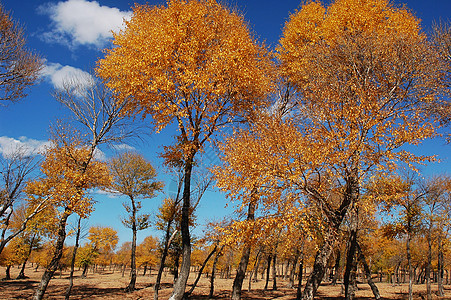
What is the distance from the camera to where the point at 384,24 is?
12.0 meters

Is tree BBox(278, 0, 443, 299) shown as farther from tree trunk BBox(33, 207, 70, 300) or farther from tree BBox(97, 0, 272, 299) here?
tree trunk BBox(33, 207, 70, 300)

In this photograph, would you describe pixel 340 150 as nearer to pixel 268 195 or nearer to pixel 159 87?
pixel 268 195

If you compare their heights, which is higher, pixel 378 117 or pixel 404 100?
pixel 404 100

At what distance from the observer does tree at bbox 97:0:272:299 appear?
378 inches

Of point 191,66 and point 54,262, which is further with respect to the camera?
point 54,262

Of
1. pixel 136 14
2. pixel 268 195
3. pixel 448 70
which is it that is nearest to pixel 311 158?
pixel 268 195

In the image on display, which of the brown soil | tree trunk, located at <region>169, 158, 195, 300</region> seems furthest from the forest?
the brown soil

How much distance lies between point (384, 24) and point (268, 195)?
9.59 metres

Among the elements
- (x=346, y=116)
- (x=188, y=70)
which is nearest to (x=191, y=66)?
(x=188, y=70)

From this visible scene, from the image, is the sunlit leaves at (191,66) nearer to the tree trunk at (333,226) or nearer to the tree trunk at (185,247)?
the tree trunk at (185,247)

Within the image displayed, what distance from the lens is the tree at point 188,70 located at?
959 cm

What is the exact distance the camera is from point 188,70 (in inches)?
371

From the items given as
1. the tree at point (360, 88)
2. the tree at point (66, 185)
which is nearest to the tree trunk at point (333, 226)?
the tree at point (360, 88)

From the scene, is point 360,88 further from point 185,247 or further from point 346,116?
point 185,247
